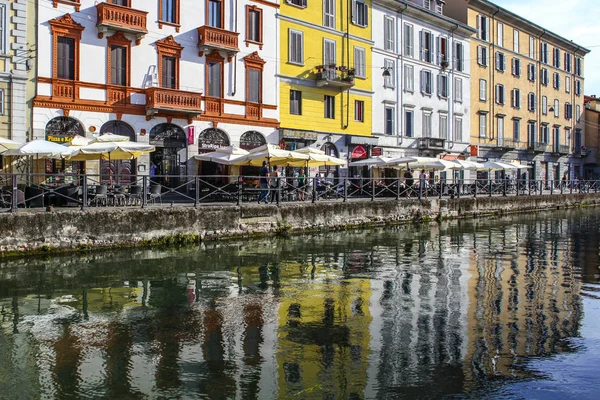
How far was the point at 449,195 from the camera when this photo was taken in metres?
30.8

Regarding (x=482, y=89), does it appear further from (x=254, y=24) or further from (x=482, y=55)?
(x=254, y=24)

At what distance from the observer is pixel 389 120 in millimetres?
37312

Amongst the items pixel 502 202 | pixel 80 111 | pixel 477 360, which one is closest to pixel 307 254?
pixel 477 360

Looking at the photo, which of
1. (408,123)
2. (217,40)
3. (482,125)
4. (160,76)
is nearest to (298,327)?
(160,76)

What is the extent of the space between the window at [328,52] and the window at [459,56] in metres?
13.2

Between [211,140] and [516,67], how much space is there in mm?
32386

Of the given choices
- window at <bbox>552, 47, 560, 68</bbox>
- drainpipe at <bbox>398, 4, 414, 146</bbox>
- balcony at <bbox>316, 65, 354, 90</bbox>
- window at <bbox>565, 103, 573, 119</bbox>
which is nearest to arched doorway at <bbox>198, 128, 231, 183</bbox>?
balcony at <bbox>316, 65, 354, 90</bbox>

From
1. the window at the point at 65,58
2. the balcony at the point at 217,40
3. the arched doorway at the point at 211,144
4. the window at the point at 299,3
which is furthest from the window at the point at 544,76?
the window at the point at 65,58

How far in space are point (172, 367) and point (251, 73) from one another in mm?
24089

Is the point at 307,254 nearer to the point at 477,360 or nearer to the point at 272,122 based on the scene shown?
the point at 477,360

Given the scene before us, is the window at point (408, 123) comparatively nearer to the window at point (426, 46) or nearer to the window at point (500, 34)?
the window at point (426, 46)

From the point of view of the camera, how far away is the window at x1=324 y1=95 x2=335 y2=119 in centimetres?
3309

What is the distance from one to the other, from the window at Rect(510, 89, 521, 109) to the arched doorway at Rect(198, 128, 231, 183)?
30.1 metres

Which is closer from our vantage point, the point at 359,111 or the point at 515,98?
the point at 359,111
